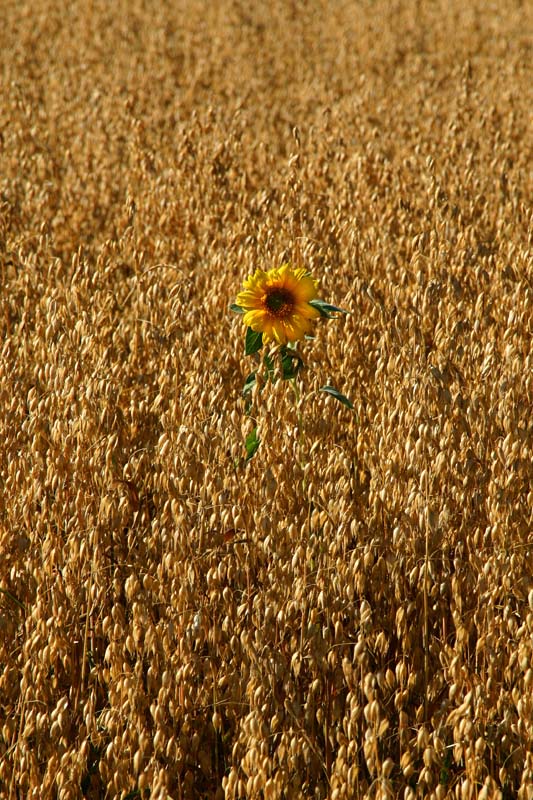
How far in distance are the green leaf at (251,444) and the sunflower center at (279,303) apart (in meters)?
0.34

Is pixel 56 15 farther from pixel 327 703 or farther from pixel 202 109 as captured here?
pixel 327 703

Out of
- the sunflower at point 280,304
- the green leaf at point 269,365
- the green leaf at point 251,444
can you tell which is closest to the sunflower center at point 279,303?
the sunflower at point 280,304

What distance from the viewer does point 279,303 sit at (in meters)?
2.46

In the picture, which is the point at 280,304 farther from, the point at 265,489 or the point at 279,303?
the point at 265,489

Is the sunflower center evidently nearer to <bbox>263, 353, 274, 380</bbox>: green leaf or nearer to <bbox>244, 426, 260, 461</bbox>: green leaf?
<bbox>263, 353, 274, 380</bbox>: green leaf

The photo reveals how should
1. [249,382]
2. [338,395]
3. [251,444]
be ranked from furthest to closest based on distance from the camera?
1. [249,382]
2. [251,444]
3. [338,395]

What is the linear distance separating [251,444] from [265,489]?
6.9 inches

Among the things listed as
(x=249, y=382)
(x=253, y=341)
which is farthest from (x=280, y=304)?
(x=249, y=382)

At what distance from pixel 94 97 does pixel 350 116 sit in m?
1.89

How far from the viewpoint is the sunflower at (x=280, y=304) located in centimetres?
245

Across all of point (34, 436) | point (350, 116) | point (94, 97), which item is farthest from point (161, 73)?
point (34, 436)

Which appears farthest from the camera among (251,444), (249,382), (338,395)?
(249,382)

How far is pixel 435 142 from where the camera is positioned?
18.2 feet

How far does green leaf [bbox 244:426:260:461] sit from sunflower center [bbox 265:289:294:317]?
0.34 m
